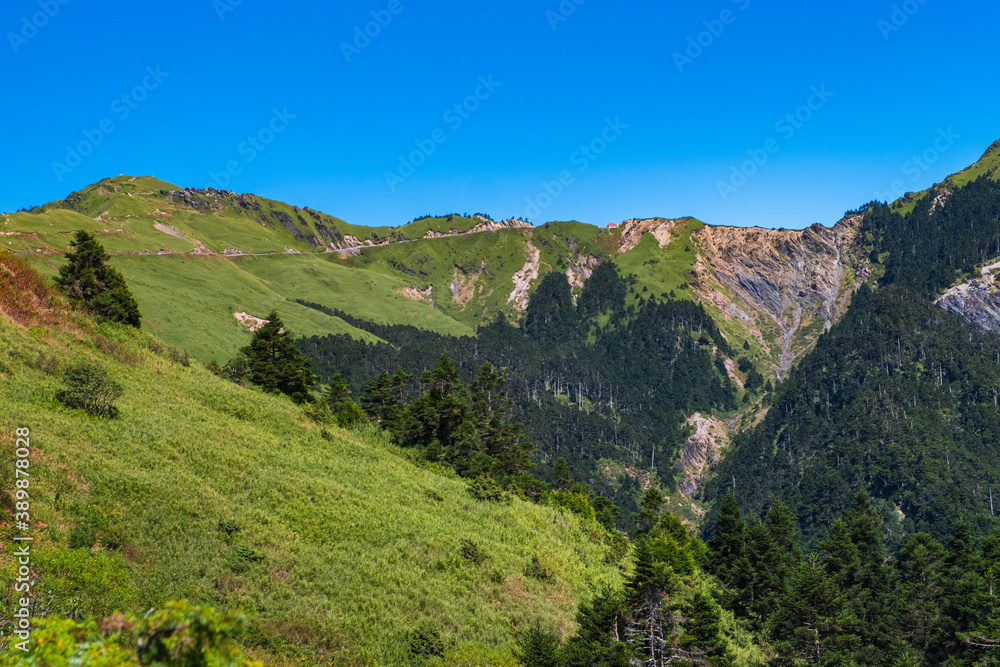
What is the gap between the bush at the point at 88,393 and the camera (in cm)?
3016

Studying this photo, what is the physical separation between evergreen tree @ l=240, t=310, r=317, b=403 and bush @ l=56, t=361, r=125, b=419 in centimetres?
2586

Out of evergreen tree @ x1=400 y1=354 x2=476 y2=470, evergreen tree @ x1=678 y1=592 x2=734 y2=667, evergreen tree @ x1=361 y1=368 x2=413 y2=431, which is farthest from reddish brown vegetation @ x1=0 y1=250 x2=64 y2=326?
evergreen tree @ x1=678 y1=592 x2=734 y2=667

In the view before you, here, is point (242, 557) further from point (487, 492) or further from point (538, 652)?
point (487, 492)

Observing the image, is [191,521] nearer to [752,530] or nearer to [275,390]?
[275,390]

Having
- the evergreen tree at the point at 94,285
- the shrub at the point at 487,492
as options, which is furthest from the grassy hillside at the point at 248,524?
the evergreen tree at the point at 94,285

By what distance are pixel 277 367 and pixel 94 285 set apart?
17286 millimetres

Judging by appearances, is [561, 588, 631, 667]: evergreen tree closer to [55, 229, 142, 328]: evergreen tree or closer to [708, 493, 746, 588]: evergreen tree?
[708, 493, 746, 588]: evergreen tree

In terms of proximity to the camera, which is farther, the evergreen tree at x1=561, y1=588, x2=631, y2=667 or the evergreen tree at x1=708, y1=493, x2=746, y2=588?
the evergreen tree at x1=708, y1=493, x2=746, y2=588

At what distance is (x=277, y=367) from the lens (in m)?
59.9

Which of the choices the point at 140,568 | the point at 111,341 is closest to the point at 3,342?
the point at 111,341

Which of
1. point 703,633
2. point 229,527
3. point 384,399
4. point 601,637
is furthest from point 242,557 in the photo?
point 384,399

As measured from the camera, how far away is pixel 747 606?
59.1 metres

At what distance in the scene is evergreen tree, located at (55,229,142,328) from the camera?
47.1m

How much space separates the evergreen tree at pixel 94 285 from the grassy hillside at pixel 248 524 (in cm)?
314
